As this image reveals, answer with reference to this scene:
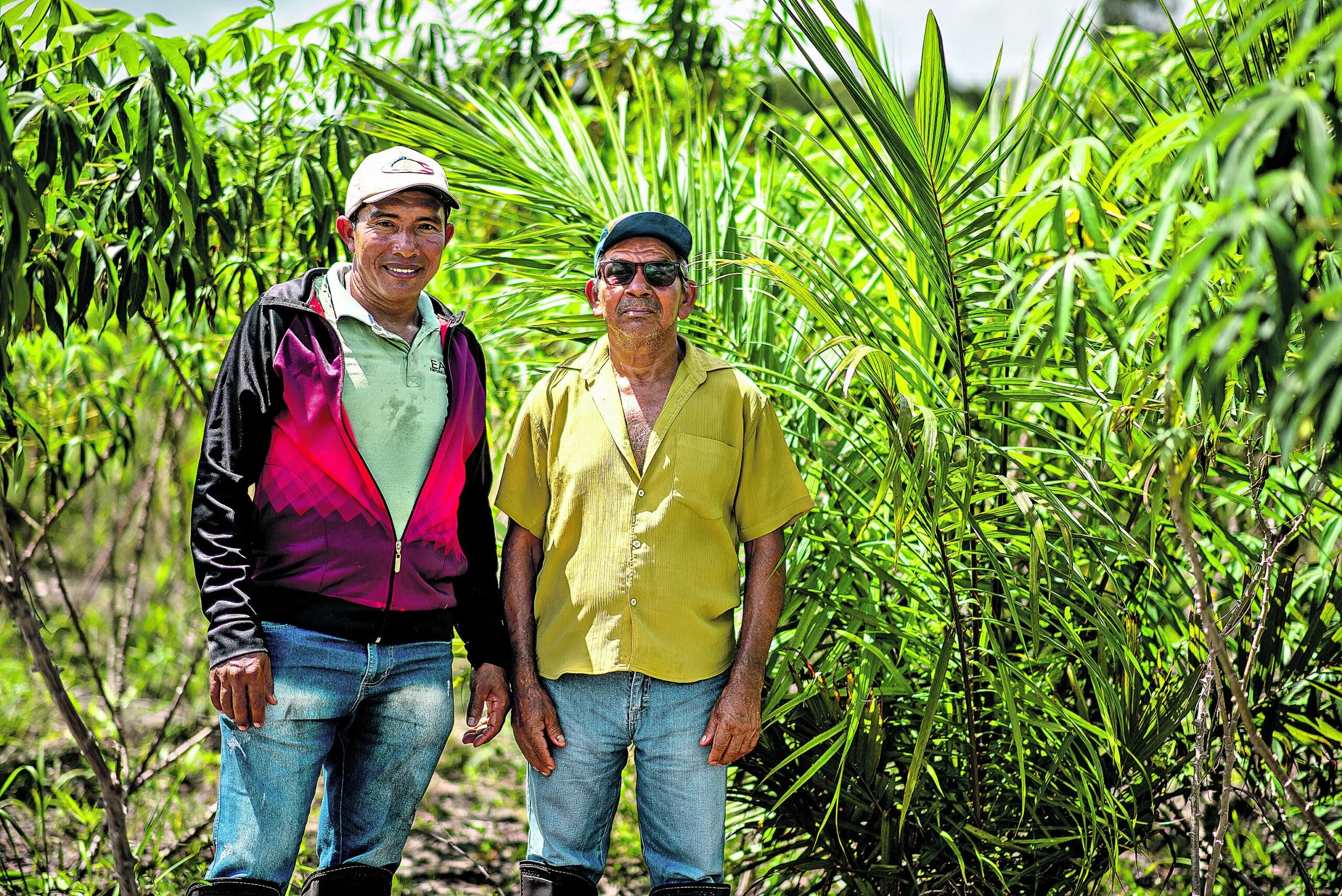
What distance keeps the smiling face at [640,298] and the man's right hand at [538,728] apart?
26.7 inches

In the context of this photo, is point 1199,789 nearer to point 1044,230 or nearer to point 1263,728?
point 1263,728

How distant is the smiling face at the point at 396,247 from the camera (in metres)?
2.10

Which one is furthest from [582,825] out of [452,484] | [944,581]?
[944,581]

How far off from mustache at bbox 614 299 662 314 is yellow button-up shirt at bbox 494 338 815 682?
137mm

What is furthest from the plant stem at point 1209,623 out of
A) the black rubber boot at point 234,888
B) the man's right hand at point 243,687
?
the black rubber boot at point 234,888

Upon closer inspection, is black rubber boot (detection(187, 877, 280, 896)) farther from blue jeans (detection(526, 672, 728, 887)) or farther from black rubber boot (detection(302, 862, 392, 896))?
blue jeans (detection(526, 672, 728, 887))

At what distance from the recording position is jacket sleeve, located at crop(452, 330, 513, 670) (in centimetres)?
221

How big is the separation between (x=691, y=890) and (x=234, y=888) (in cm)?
79

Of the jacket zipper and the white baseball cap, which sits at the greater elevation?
the white baseball cap

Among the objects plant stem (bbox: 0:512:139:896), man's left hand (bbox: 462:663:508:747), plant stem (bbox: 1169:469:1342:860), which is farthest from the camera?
man's left hand (bbox: 462:663:508:747)

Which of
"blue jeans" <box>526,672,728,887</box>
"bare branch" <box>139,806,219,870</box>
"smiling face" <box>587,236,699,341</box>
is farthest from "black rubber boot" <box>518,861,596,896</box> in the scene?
"bare branch" <box>139,806,219,870</box>

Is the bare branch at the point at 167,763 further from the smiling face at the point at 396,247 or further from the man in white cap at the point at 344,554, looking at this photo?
the smiling face at the point at 396,247

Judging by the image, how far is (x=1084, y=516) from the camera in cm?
241

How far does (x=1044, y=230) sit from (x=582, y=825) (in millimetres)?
1315
